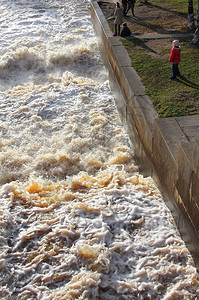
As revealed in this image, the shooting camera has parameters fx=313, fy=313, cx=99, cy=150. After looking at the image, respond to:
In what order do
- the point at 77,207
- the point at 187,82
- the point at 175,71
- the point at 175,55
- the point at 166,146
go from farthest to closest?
the point at 175,71
the point at 187,82
the point at 175,55
the point at 77,207
the point at 166,146

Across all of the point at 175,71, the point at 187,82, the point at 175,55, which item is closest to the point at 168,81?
the point at 175,71

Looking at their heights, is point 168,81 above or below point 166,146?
above

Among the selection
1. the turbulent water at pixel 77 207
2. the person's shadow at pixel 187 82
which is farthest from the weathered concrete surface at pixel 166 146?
the person's shadow at pixel 187 82

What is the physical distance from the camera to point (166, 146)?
16.7 ft

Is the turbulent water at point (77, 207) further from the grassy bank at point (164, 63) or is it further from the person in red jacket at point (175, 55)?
A: the person in red jacket at point (175, 55)

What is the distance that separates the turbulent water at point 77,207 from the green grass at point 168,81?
130cm

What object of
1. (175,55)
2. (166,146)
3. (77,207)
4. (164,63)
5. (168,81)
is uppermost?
(175,55)

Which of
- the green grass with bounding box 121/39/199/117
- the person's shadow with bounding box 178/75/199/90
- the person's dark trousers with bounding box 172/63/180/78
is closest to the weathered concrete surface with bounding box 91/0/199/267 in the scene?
the green grass with bounding box 121/39/199/117

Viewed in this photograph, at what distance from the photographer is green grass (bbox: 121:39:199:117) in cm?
623

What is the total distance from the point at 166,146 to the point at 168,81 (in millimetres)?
2702

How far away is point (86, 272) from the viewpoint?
455 centimetres

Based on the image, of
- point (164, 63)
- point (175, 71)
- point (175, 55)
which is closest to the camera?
point (175, 55)

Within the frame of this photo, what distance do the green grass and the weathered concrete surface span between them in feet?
0.67

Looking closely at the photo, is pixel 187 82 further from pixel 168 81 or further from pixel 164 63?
pixel 164 63
